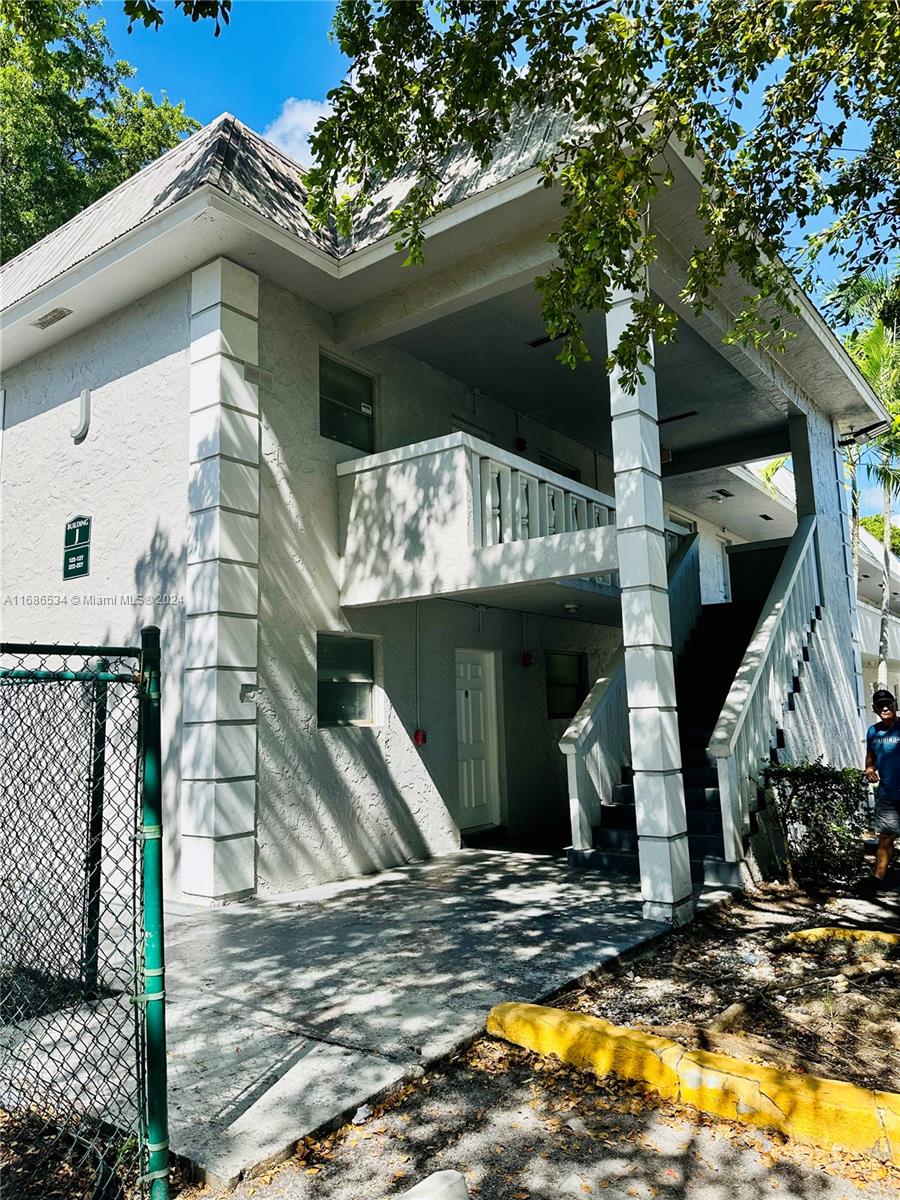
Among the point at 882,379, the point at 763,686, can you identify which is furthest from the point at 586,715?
the point at 882,379

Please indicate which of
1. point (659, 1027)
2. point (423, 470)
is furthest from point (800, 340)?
point (659, 1027)

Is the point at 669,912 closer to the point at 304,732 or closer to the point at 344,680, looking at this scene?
the point at 304,732

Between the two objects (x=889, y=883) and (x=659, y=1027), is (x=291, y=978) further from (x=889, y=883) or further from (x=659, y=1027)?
(x=889, y=883)

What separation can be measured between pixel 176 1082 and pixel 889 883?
245 inches

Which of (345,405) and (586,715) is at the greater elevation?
(345,405)

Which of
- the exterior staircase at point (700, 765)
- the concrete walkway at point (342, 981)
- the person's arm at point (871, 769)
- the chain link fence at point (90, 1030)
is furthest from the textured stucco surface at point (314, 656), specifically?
the person's arm at point (871, 769)

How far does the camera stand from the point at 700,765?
8656mm

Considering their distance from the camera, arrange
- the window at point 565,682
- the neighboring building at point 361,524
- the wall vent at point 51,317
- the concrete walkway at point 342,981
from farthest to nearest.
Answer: the window at point 565,682 → the wall vent at point 51,317 → the neighboring building at point 361,524 → the concrete walkway at point 342,981

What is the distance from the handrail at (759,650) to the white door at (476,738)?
3394 mm

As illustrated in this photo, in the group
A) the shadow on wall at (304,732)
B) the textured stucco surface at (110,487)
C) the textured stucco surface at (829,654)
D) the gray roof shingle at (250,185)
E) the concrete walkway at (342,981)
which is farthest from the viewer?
the textured stucco surface at (829,654)

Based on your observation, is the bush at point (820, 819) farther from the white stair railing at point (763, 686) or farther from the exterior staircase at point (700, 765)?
the exterior staircase at point (700, 765)

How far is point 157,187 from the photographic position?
8148 mm

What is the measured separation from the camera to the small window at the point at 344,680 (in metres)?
8.39

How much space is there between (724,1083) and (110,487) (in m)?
7.64
